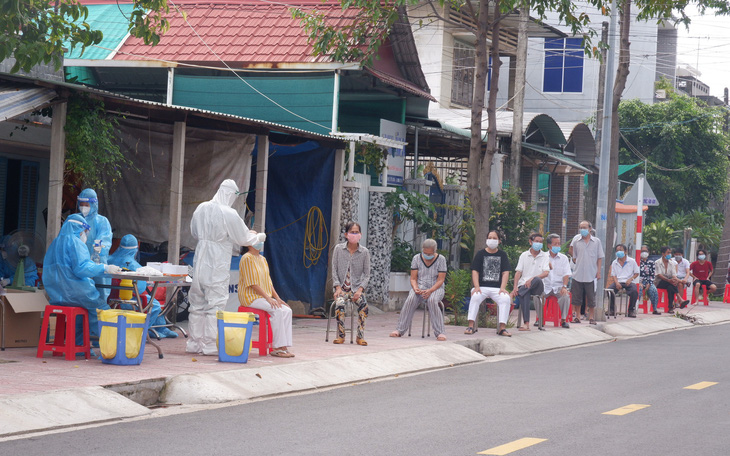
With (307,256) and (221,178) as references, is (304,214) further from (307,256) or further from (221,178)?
(221,178)

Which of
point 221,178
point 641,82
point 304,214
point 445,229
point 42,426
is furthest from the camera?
point 641,82

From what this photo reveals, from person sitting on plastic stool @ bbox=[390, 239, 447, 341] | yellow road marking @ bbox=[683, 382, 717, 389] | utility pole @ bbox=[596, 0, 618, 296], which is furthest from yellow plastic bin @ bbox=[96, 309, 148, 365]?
utility pole @ bbox=[596, 0, 618, 296]

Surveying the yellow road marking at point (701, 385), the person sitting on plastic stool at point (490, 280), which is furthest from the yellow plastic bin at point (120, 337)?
the person sitting on plastic stool at point (490, 280)

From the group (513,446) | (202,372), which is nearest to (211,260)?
(202,372)

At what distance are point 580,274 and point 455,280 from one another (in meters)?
2.70

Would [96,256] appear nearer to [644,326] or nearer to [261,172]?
[261,172]

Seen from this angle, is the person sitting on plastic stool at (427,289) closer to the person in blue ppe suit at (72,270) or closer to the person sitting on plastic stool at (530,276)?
the person sitting on plastic stool at (530,276)

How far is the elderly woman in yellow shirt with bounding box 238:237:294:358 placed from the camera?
1190cm

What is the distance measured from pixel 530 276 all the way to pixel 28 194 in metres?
8.71

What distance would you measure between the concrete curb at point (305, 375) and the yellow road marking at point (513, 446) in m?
3.22

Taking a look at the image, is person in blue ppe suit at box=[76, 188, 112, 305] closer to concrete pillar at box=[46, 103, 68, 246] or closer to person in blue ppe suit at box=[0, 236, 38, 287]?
concrete pillar at box=[46, 103, 68, 246]

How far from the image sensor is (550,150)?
2800 cm

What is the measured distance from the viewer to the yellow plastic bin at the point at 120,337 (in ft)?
34.5

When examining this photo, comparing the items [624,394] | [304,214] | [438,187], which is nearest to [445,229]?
[438,187]
